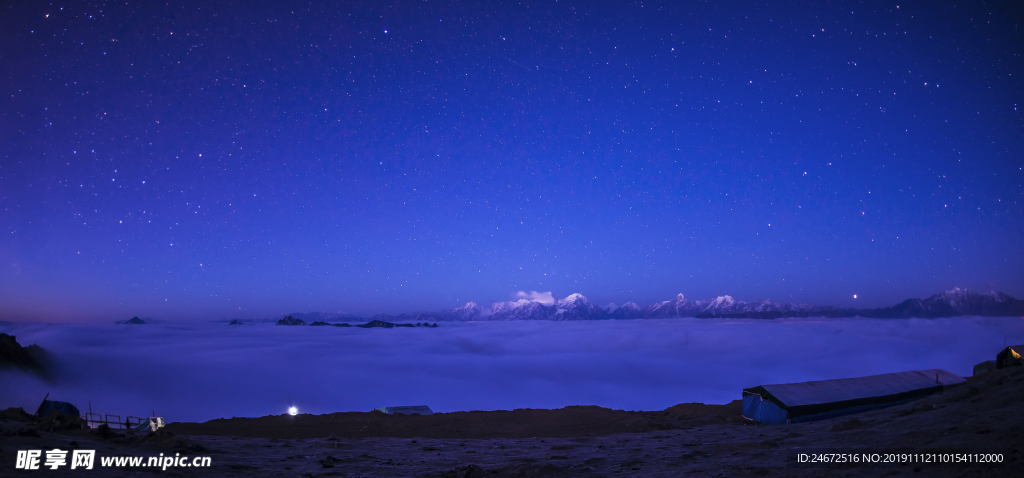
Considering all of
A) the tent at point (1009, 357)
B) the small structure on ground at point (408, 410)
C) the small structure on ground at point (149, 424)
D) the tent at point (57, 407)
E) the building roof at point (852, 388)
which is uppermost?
the tent at point (1009, 357)

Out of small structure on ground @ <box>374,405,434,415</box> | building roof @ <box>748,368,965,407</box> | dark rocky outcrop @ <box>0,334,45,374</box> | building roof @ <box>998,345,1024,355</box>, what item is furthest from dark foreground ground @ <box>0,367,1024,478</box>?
dark rocky outcrop @ <box>0,334,45,374</box>

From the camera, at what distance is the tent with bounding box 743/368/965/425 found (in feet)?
86.6

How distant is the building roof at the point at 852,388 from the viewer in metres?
27.2

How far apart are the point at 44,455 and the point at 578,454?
17111mm

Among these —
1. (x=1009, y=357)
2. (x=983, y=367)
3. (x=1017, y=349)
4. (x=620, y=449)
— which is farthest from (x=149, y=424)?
(x=983, y=367)

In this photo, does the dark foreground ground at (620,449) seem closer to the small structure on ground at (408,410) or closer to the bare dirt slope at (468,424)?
the bare dirt slope at (468,424)

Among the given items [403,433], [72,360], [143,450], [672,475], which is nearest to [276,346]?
[72,360]

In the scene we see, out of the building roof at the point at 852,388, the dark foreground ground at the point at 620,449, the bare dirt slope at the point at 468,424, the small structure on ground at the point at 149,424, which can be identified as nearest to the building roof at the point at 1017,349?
the building roof at the point at 852,388

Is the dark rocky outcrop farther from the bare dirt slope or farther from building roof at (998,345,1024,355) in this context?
building roof at (998,345,1024,355)

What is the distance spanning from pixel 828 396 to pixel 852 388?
3.37 meters

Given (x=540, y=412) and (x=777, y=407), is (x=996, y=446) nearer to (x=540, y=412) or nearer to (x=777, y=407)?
(x=777, y=407)

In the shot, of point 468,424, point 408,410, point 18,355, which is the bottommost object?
point 408,410

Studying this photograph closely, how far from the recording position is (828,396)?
2792 cm

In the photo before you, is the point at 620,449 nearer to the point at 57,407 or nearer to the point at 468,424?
the point at 468,424
